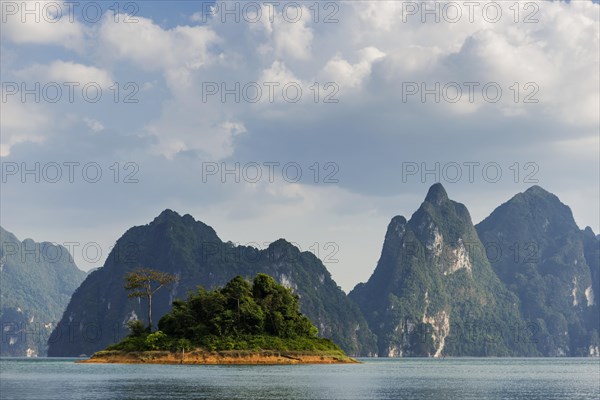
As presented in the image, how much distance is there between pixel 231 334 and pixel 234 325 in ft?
5.57

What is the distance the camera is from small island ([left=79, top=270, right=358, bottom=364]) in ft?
371

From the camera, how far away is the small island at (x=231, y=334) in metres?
113

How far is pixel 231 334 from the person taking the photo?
117 metres

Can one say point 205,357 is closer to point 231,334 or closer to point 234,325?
point 231,334

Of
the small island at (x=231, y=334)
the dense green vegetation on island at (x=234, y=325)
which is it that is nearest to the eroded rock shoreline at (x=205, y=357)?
the small island at (x=231, y=334)

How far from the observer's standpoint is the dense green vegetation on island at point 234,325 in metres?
114

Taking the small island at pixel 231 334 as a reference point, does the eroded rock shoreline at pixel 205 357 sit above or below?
below

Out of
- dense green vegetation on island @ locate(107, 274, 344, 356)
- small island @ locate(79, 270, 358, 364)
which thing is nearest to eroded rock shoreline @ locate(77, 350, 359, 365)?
small island @ locate(79, 270, 358, 364)

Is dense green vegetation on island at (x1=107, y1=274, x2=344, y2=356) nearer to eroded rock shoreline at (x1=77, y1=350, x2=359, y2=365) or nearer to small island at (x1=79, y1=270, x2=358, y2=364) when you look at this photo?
small island at (x1=79, y1=270, x2=358, y2=364)

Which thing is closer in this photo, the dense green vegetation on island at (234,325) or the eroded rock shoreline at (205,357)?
the eroded rock shoreline at (205,357)

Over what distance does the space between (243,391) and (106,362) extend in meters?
67.0

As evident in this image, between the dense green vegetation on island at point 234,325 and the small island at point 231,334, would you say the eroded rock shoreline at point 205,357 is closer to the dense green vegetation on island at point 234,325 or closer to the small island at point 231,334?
the small island at point 231,334

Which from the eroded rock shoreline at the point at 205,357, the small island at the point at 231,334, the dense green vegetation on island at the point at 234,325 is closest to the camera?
the eroded rock shoreline at the point at 205,357

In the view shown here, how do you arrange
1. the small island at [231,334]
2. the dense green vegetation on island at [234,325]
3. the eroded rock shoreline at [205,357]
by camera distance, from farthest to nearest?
the dense green vegetation on island at [234,325] < the small island at [231,334] < the eroded rock shoreline at [205,357]
